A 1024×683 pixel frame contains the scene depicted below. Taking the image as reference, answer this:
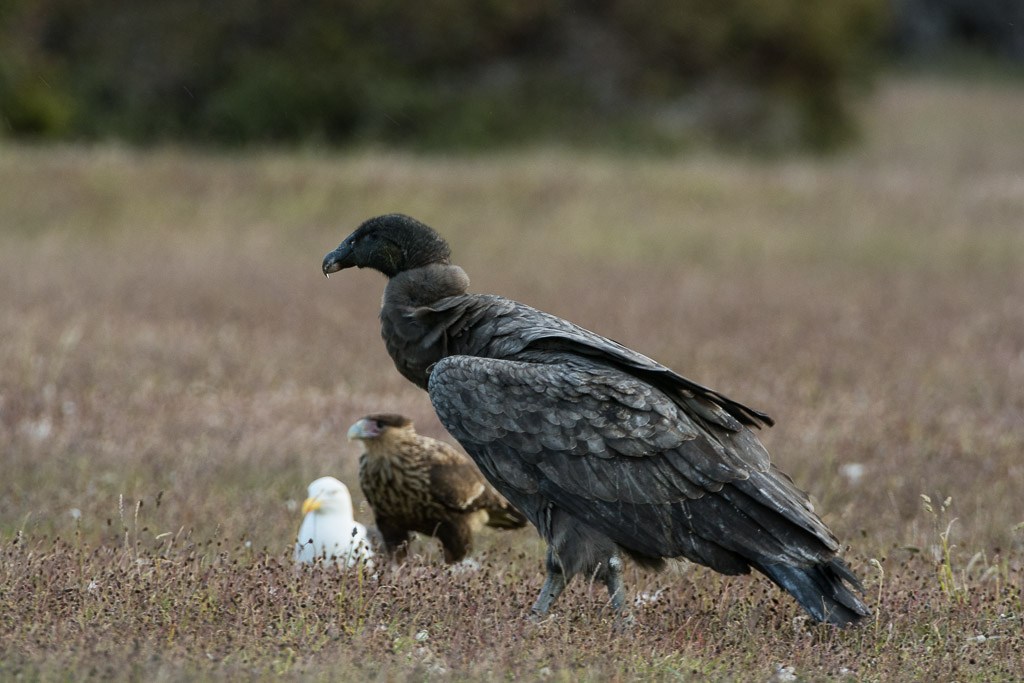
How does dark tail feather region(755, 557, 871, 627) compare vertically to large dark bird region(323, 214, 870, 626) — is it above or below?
below

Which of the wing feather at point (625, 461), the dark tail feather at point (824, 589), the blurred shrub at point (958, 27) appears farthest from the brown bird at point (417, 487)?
the blurred shrub at point (958, 27)

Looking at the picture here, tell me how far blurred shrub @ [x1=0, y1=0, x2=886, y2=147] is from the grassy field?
15.9 feet

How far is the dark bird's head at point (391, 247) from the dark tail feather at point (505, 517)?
174cm

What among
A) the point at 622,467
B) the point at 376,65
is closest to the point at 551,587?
the point at 622,467

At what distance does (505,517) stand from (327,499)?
1.10m

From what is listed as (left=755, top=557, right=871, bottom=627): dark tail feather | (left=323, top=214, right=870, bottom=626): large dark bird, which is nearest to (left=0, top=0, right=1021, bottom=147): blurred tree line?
(left=323, top=214, right=870, bottom=626): large dark bird

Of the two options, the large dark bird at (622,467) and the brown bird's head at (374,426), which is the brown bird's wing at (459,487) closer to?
the brown bird's head at (374,426)

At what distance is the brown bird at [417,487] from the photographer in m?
7.68

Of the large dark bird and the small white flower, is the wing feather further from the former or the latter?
the small white flower

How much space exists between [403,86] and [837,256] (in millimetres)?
12159

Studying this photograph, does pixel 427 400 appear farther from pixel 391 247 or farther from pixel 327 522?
pixel 391 247

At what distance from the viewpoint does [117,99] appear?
30.4m

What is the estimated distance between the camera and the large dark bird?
589cm

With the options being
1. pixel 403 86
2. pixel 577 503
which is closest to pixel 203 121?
pixel 403 86
